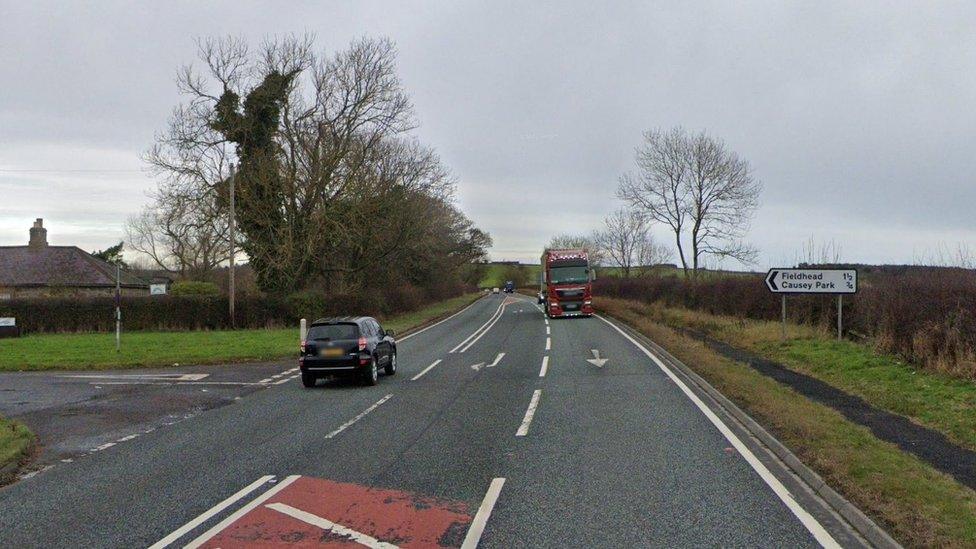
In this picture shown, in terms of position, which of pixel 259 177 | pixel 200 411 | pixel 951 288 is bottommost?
pixel 200 411

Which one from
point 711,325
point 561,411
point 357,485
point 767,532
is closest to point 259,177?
point 711,325

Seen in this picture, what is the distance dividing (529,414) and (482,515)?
545 centimetres

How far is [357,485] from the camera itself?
779cm

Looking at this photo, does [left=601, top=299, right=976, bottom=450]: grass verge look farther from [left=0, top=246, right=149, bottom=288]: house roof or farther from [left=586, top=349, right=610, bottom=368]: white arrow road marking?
[left=0, top=246, right=149, bottom=288]: house roof

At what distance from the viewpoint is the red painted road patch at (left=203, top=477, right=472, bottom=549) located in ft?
19.6

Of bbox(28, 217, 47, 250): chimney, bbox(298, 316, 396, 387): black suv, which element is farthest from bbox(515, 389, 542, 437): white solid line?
bbox(28, 217, 47, 250): chimney

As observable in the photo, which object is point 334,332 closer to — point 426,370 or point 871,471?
point 426,370

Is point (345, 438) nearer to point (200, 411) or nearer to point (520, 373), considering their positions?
point (200, 411)

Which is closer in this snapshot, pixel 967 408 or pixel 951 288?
pixel 967 408

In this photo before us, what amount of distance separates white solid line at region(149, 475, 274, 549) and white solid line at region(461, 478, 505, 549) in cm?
235

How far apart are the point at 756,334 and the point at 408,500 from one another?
19.4 metres

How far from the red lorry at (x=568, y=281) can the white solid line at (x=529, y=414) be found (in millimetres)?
26073

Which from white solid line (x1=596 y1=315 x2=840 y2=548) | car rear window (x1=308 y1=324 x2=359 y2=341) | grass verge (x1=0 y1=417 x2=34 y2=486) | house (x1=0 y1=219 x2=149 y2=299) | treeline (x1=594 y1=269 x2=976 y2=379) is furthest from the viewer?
house (x1=0 y1=219 x2=149 y2=299)

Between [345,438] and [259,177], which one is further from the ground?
[259,177]
